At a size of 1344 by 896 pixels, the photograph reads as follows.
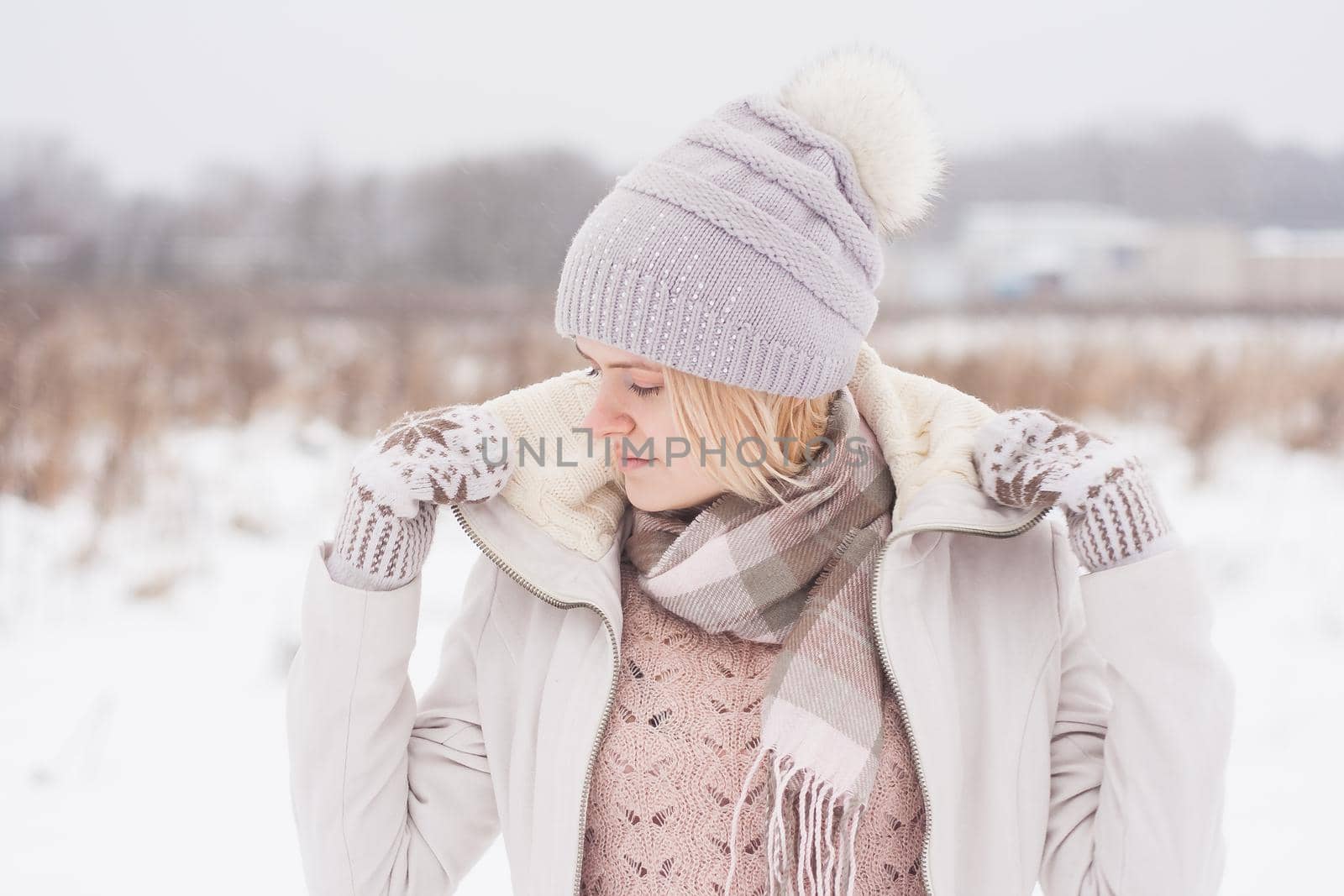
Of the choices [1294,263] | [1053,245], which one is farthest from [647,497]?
[1053,245]

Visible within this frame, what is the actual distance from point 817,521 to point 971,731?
0.32 m

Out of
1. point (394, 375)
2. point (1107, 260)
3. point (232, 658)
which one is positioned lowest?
point (232, 658)

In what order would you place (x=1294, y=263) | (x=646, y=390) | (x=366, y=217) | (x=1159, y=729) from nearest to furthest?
(x=1159, y=729) < (x=646, y=390) < (x=366, y=217) < (x=1294, y=263)

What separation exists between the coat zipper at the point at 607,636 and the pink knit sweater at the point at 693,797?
0.04 meters

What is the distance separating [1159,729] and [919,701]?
0.25 metres

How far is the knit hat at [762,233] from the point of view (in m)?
1.19

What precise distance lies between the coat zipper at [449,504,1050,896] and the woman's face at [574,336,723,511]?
0.19 m

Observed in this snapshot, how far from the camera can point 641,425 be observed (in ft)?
4.03

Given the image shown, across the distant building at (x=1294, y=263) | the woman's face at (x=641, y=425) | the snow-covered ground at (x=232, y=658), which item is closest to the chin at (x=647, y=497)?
the woman's face at (x=641, y=425)

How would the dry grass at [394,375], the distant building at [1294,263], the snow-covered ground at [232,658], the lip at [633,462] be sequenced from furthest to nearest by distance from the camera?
the distant building at [1294,263] < the dry grass at [394,375] < the snow-covered ground at [232,658] < the lip at [633,462]

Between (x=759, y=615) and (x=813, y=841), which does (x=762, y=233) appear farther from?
(x=813, y=841)

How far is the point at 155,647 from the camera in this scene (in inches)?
134

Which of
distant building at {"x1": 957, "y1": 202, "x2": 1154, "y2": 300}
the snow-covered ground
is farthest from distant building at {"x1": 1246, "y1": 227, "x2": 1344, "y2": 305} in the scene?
the snow-covered ground

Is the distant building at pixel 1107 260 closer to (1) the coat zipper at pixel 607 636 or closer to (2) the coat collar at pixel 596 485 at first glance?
(2) the coat collar at pixel 596 485
